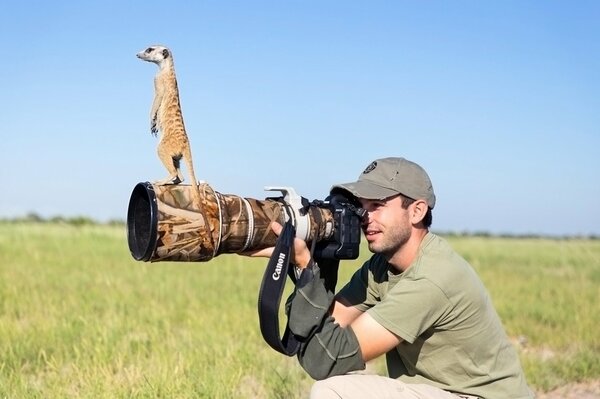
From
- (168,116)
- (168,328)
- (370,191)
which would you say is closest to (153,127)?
(168,116)

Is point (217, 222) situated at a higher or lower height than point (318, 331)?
higher

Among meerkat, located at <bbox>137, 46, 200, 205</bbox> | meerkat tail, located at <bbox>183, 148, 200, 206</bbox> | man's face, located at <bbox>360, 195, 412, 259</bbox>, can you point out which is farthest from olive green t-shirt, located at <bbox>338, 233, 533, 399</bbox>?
meerkat, located at <bbox>137, 46, 200, 205</bbox>

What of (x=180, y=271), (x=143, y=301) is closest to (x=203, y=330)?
(x=143, y=301)

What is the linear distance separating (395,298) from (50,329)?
141 inches

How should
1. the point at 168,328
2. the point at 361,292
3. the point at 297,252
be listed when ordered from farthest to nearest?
the point at 168,328 → the point at 361,292 → the point at 297,252

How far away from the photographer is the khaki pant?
9.52 ft

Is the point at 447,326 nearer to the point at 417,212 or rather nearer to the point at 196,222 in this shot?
the point at 417,212

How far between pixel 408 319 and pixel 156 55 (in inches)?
53.6

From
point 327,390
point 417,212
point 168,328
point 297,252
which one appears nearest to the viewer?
point 297,252

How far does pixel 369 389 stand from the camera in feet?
9.77

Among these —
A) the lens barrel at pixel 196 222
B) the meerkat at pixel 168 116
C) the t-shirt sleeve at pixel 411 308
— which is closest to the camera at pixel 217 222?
the lens barrel at pixel 196 222

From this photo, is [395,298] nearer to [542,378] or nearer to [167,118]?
[167,118]

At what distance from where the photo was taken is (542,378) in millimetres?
5383

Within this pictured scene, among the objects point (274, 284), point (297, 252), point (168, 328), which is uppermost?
point (297, 252)
